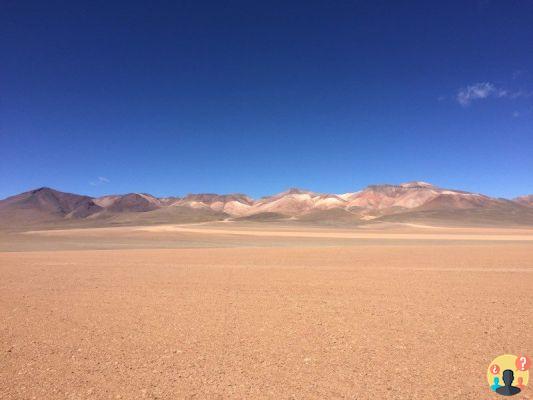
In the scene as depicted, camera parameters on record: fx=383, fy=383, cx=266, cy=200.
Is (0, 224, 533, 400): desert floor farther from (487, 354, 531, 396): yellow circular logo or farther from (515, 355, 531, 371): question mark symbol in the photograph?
(515, 355, 531, 371): question mark symbol

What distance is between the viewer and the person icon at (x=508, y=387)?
5125mm

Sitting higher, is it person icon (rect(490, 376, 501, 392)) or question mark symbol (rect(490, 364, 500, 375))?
question mark symbol (rect(490, 364, 500, 375))

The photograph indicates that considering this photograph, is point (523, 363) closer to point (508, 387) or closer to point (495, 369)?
point (495, 369)

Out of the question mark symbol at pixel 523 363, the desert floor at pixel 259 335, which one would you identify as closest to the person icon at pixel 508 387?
the desert floor at pixel 259 335

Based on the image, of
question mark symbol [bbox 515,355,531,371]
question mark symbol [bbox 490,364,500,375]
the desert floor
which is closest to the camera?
the desert floor

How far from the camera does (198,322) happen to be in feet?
27.2

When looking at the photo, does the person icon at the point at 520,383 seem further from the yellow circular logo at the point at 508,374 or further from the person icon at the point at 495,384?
the person icon at the point at 495,384

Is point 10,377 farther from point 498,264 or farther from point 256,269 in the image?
point 498,264

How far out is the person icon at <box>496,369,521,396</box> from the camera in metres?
5.12

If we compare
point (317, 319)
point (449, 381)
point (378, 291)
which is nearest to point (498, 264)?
point (378, 291)

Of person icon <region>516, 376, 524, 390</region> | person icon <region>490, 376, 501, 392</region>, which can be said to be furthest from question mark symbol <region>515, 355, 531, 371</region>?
person icon <region>490, 376, 501, 392</region>

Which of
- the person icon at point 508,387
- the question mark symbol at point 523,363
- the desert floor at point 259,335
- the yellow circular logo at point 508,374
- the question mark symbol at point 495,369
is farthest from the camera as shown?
the question mark symbol at point 523,363

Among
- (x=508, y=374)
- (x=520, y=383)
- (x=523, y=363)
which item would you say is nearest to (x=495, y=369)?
(x=508, y=374)

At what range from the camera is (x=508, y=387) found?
5.27 metres
